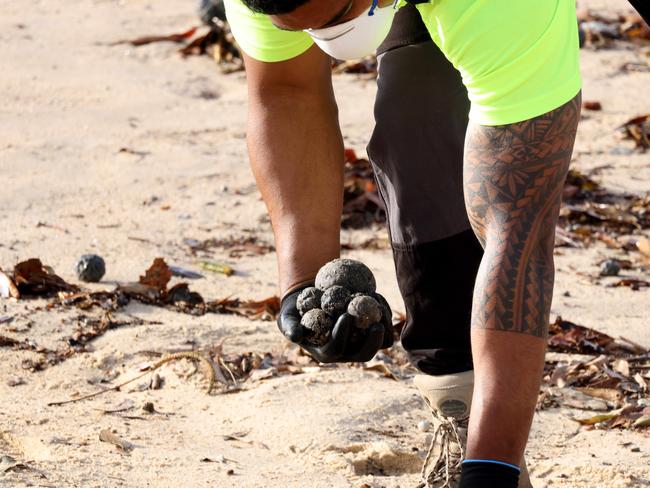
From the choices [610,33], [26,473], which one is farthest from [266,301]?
[610,33]

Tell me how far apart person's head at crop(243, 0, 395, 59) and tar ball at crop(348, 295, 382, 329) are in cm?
57

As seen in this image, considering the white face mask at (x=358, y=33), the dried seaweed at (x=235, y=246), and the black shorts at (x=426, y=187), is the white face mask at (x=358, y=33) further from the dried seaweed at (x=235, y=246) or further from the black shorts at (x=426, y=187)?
the dried seaweed at (x=235, y=246)

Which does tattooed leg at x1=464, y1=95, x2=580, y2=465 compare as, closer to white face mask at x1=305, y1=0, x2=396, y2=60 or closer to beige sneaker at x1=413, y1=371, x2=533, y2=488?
white face mask at x1=305, y1=0, x2=396, y2=60

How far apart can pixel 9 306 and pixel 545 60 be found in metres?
2.54

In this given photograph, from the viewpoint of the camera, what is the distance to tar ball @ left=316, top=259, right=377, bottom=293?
9.39 ft

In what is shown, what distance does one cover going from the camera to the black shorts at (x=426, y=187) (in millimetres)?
3047

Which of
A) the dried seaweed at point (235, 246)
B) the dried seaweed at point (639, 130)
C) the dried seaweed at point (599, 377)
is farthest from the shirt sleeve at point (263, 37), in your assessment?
the dried seaweed at point (639, 130)

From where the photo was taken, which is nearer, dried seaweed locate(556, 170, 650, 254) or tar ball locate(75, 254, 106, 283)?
tar ball locate(75, 254, 106, 283)

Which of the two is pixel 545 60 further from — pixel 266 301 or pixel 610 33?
pixel 610 33

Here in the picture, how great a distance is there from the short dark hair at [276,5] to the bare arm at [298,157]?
783 millimetres

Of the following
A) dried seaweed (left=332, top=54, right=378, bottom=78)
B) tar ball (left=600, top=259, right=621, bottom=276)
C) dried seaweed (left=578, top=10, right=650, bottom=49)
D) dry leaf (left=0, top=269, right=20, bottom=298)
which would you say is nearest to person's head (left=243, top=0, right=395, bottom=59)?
dry leaf (left=0, top=269, right=20, bottom=298)

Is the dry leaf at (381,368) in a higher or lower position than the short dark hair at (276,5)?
lower

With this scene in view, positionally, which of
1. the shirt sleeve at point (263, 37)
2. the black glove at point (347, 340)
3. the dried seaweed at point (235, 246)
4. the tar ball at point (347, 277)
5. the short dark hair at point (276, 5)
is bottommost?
the dried seaweed at point (235, 246)

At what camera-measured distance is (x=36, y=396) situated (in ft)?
12.0
